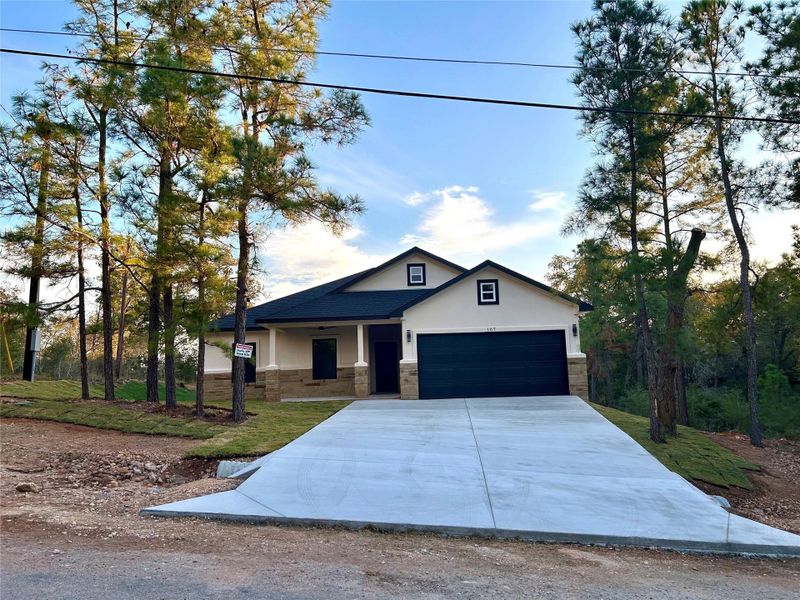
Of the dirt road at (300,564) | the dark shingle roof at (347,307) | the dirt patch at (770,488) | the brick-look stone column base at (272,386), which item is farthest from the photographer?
the brick-look stone column base at (272,386)

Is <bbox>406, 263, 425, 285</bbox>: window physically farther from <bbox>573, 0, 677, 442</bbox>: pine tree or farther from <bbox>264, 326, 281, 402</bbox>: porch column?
<bbox>573, 0, 677, 442</bbox>: pine tree

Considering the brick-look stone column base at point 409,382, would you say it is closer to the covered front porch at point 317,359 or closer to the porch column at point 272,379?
the covered front porch at point 317,359

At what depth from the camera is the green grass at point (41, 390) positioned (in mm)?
14100

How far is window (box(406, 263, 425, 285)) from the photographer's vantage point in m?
20.7

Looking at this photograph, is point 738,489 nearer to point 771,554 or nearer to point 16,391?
point 771,554

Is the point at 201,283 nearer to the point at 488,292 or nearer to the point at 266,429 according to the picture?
the point at 266,429

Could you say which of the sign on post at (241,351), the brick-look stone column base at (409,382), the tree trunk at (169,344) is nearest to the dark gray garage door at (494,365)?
the brick-look stone column base at (409,382)

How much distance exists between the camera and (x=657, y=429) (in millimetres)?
10906

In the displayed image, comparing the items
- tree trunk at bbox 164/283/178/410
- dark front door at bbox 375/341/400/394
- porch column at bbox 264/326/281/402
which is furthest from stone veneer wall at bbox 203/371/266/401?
tree trunk at bbox 164/283/178/410

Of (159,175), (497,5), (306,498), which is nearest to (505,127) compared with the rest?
A: (497,5)

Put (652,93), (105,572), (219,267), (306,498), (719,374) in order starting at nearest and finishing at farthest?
(105,572) < (306,498) < (652,93) < (219,267) < (719,374)

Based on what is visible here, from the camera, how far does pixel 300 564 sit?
4.29 metres

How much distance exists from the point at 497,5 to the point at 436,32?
67.6 inches

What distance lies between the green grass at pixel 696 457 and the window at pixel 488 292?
5483 mm
